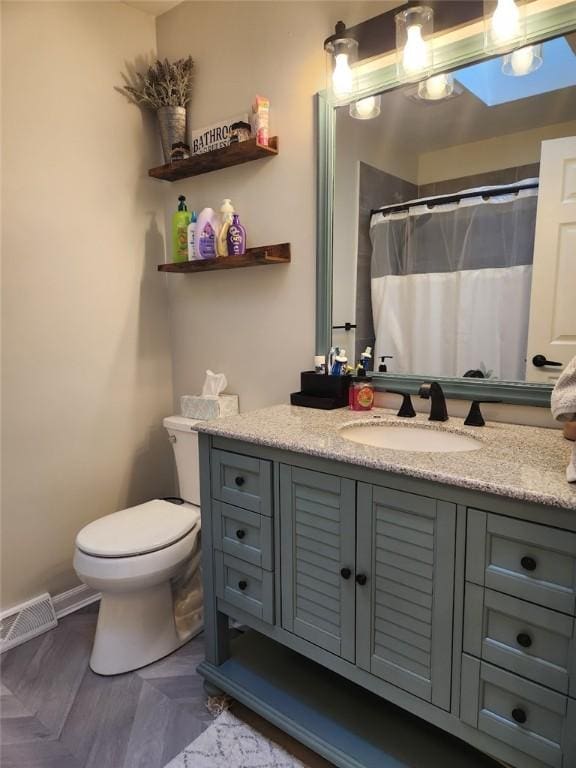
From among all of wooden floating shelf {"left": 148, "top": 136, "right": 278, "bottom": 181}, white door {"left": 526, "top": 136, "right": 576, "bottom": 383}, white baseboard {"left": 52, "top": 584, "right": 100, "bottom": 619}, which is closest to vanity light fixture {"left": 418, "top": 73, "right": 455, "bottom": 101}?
white door {"left": 526, "top": 136, "right": 576, "bottom": 383}

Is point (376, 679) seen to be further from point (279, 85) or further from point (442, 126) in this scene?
point (279, 85)

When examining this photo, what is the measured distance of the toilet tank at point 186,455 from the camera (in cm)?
200

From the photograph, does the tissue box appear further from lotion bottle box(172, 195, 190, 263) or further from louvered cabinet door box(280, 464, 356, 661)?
louvered cabinet door box(280, 464, 356, 661)

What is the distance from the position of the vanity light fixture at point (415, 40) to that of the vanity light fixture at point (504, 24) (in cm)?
16

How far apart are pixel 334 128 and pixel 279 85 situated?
0.32 m

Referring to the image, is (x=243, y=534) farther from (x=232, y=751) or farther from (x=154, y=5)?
(x=154, y=5)

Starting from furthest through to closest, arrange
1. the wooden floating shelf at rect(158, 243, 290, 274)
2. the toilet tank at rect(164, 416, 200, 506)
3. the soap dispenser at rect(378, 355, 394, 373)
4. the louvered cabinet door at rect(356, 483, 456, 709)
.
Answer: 1. the toilet tank at rect(164, 416, 200, 506)
2. the wooden floating shelf at rect(158, 243, 290, 274)
3. the soap dispenser at rect(378, 355, 394, 373)
4. the louvered cabinet door at rect(356, 483, 456, 709)

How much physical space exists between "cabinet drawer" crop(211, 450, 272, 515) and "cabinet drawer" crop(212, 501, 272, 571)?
0.08 ft

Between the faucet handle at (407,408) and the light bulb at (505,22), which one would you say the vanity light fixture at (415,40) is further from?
the faucet handle at (407,408)

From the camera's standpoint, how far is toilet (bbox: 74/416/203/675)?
1576 mm

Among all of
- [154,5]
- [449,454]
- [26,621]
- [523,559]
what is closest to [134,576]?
[26,621]

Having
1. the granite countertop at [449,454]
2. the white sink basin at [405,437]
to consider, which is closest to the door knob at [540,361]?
the granite countertop at [449,454]

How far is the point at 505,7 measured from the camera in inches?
50.9

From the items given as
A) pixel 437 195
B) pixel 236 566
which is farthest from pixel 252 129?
A: pixel 236 566
